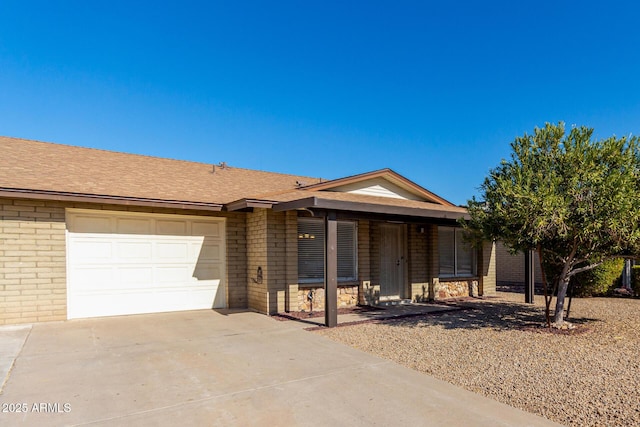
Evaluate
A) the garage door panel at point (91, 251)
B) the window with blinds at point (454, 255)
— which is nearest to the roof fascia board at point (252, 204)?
the garage door panel at point (91, 251)

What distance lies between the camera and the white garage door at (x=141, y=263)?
8.05 meters

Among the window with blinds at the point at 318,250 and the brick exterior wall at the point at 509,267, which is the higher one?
the window with blinds at the point at 318,250

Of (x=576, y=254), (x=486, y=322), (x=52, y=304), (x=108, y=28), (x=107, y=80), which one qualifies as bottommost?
(x=486, y=322)

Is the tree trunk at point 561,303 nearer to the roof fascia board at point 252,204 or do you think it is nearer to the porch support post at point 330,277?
the porch support post at point 330,277

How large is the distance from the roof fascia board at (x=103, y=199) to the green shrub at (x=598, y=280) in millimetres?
11873

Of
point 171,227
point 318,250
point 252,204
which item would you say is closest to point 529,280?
point 318,250

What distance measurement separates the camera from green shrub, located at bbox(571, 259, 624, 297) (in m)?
12.3

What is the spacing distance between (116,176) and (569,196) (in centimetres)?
964

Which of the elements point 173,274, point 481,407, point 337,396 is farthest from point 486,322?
point 173,274

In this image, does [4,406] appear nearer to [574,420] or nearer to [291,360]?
[291,360]

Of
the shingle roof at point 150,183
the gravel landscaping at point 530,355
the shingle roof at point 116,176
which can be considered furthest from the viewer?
the shingle roof at point 116,176

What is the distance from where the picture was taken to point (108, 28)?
11266 millimetres

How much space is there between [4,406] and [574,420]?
547 cm

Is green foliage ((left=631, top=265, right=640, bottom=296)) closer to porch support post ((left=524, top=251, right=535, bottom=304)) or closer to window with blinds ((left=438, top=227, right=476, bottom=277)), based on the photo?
porch support post ((left=524, top=251, right=535, bottom=304))
